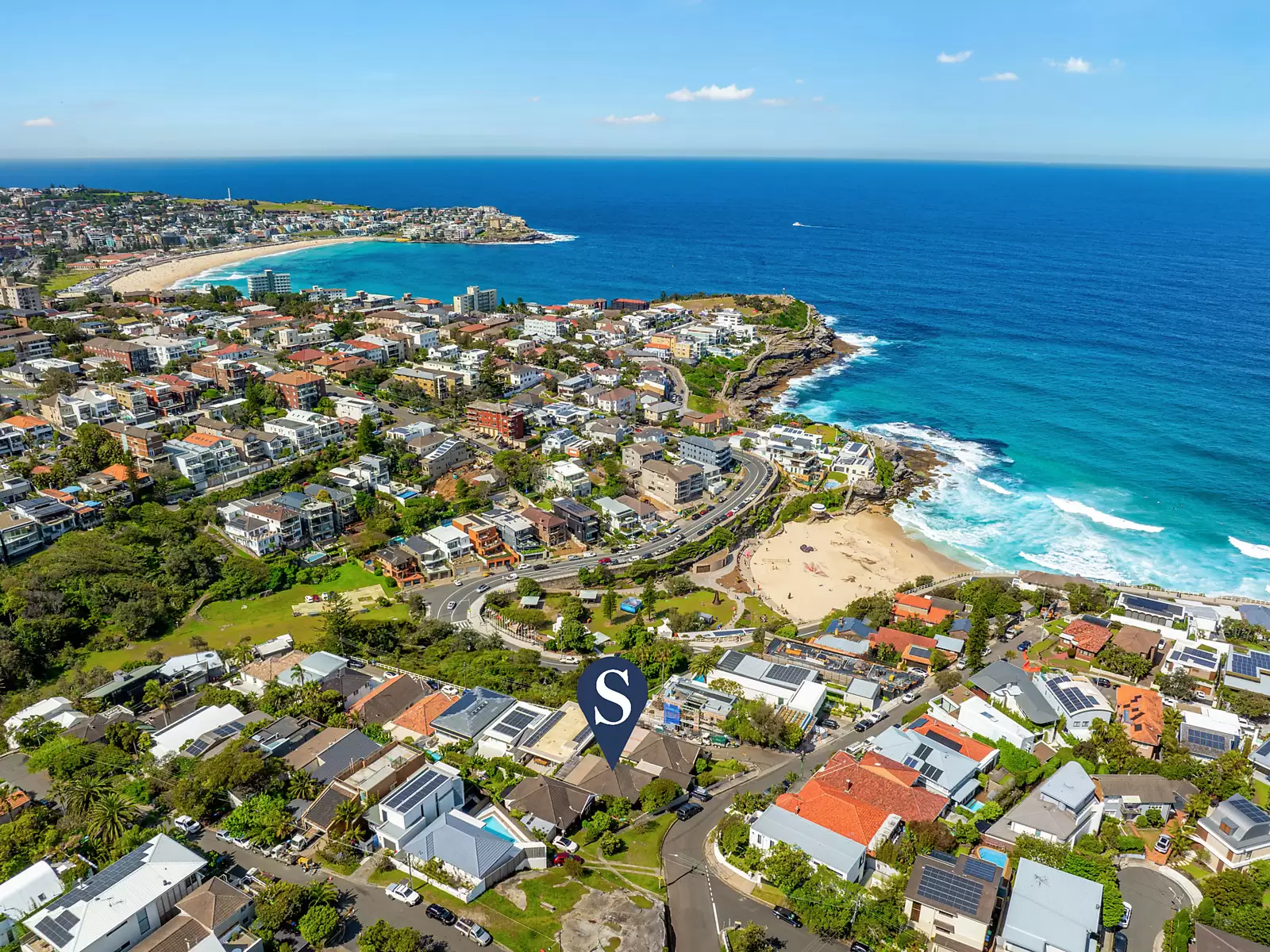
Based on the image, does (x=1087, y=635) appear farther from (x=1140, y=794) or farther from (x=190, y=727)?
(x=190, y=727)

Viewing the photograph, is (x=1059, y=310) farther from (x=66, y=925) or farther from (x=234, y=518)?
(x=66, y=925)

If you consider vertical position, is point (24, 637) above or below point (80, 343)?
below

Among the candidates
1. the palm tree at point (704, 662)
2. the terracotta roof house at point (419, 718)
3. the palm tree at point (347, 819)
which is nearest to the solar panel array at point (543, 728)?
the terracotta roof house at point (419, 718)

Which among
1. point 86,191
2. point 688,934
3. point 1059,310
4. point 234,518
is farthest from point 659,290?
point 86,191

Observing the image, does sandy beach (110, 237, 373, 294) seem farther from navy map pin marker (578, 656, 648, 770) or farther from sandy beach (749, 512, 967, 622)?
navy map pin marker (578, 656, 648, 770)

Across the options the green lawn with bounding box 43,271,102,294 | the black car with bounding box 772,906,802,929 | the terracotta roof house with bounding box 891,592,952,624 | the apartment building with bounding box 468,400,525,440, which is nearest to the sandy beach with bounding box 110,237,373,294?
the green lawn with bounding box 43,271,102,294

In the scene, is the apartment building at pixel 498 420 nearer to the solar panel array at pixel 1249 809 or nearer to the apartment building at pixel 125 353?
the apartment building at pixel 125 353

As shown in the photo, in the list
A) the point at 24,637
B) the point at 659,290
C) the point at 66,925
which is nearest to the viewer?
the point at 66,925
